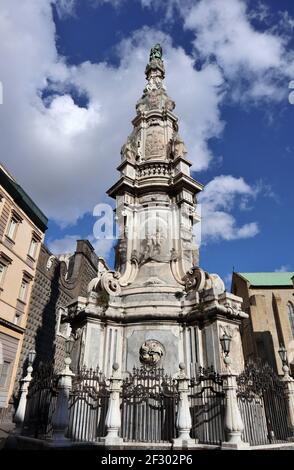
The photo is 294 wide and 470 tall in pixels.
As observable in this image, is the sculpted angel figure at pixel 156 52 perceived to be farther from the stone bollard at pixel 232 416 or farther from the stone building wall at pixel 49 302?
the stone bollard at pixel 232 416

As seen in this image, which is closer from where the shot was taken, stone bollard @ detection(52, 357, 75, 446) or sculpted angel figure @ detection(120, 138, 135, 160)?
stone bollard @ detection(52, 357, 75, 446)

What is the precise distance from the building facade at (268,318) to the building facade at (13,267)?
89.3 feet

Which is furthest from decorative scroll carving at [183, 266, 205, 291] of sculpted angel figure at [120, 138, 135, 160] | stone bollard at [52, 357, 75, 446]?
sculpted angel figure at [120, 138, 135, 160]

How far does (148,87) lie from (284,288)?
3349 centimetres

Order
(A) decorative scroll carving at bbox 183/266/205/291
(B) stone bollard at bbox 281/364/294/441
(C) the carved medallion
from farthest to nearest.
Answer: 1. (A) decorative scroll carving at bbox 183/266/205/291
2. (C) the carved medallion
3. (B) stone bollard at bbox 281/364/294/441

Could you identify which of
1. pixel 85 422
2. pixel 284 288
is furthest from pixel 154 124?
pixel 284 288

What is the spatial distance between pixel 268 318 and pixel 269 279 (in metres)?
7.76

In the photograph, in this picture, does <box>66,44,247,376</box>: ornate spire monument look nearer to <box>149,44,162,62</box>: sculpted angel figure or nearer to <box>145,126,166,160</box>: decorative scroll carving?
<box>145,126,166,160</box>: decorative scroll carving

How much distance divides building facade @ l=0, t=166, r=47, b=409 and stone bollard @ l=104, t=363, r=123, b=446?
550 inches

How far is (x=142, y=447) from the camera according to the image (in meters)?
7.84

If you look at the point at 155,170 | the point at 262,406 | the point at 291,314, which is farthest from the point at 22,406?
the point at 291,314

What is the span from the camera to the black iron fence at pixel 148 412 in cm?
868

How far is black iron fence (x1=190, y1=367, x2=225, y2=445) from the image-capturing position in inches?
332
